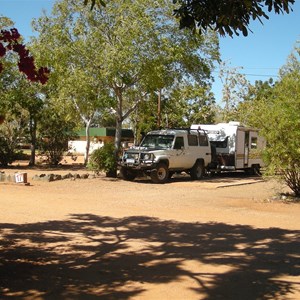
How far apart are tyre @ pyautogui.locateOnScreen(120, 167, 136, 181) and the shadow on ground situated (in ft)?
31.6

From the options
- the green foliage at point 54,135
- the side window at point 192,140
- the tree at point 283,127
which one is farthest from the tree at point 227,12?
the green foliage at point 54,135

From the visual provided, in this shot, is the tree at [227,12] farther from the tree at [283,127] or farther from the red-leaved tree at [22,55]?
the tree at [283,127]

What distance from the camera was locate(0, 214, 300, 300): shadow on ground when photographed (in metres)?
5.25

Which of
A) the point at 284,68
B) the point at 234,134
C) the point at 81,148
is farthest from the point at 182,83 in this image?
the point at 81,148

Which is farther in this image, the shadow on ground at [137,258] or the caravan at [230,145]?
the caravan at [230,145]

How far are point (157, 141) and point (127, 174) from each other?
1.88 m

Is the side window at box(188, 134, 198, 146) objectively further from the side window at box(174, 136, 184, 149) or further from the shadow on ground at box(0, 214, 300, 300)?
the shadow on ground at box(0, 214, 300, 300)

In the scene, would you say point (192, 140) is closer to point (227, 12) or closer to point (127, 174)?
point (127, 174)

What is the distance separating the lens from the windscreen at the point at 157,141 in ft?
63.3

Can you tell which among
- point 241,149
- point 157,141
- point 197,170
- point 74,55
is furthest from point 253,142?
point 74,55

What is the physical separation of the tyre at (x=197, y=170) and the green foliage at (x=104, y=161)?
11.7 feet

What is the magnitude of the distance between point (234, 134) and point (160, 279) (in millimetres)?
17131

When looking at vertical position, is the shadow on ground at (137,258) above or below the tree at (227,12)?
below

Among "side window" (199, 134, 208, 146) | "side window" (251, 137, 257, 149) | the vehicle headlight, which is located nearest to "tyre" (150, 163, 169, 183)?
the vehicle headlight
